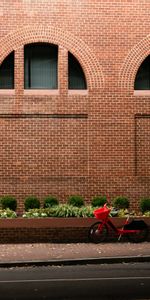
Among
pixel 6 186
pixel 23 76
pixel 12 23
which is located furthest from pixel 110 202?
pixel 12 23

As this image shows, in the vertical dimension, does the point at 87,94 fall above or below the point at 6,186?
above

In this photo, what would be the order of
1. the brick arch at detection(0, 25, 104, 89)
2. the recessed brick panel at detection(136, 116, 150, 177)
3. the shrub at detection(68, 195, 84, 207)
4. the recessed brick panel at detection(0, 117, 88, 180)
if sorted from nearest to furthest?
the shrub at detection(68, 195, 84, 207) → the recessed brick panel at detection(0, 117, 88, 180) → the brick arch at detection(0, 25, 104, 89) → the recessed brick panel at detection(136, 116, 150, 177)

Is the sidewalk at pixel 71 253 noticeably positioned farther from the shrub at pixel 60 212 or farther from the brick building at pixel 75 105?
the brick building at pixel 75 105

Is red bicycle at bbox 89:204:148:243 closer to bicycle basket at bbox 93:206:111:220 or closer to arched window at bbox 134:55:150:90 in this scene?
bicycle basket at bbox 93:206:111:220

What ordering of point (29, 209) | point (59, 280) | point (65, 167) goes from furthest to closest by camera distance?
1. point (65, 167)
2. point (29, 209)
3. point (59, 280)

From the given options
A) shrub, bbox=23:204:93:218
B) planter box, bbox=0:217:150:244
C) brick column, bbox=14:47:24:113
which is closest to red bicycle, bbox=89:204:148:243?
planter box, bbox=0:217:150:244

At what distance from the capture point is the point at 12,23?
20969 millimetres

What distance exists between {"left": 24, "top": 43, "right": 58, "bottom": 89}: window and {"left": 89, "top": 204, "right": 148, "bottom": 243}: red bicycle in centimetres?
539

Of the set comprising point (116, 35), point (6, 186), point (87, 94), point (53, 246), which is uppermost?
point (116, 35)

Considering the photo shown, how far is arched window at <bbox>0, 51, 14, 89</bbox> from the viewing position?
21.2 metres

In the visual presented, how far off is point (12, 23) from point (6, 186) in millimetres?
5222

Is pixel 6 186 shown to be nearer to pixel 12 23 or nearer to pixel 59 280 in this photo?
pixel 12 23

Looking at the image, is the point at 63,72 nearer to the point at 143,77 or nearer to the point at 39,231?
the point at 143,77

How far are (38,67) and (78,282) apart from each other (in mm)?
10989
